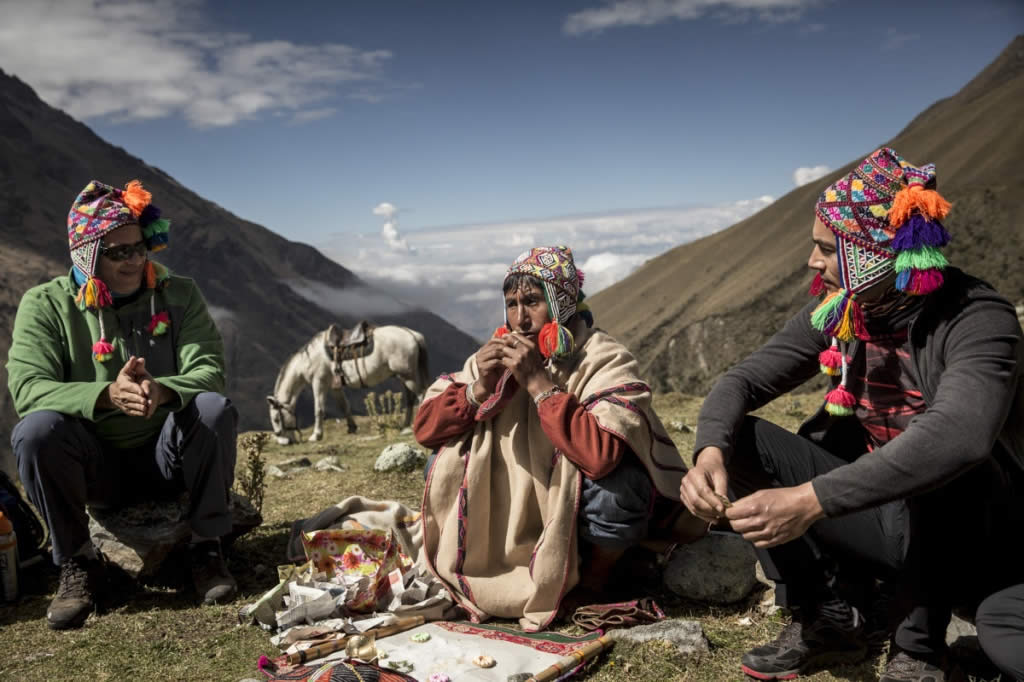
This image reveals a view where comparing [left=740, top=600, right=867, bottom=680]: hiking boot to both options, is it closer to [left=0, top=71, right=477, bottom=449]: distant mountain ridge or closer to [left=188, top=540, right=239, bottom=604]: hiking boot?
[left=188, top=540, right=239, bottom=604]: hiking boot

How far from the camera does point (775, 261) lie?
2778 centimetres

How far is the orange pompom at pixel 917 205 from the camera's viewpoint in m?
2.32

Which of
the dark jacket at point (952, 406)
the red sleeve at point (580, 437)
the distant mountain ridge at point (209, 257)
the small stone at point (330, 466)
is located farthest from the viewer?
the distant mountain ridge at point (209, 257)

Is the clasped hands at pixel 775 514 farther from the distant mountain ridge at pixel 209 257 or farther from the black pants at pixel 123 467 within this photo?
the distant mountain ridge at pixel 209 257

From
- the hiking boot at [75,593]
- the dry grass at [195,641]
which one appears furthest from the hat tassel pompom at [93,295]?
the dry grass at [195,641]

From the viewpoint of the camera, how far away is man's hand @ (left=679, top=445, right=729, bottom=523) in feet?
8.25

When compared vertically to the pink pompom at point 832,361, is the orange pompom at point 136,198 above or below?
above

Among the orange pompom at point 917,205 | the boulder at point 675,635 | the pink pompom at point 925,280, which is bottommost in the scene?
the boulder at point 675,635

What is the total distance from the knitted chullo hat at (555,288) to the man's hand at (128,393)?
66.7 inches

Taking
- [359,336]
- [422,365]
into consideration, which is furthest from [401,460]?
[359,336]

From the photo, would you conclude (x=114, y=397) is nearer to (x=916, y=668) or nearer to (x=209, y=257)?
(x=916, y=668)

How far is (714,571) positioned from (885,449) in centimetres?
155

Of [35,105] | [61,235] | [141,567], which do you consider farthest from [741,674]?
[35,105]

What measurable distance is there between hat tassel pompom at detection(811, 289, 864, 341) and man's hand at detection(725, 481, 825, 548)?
60 cm
